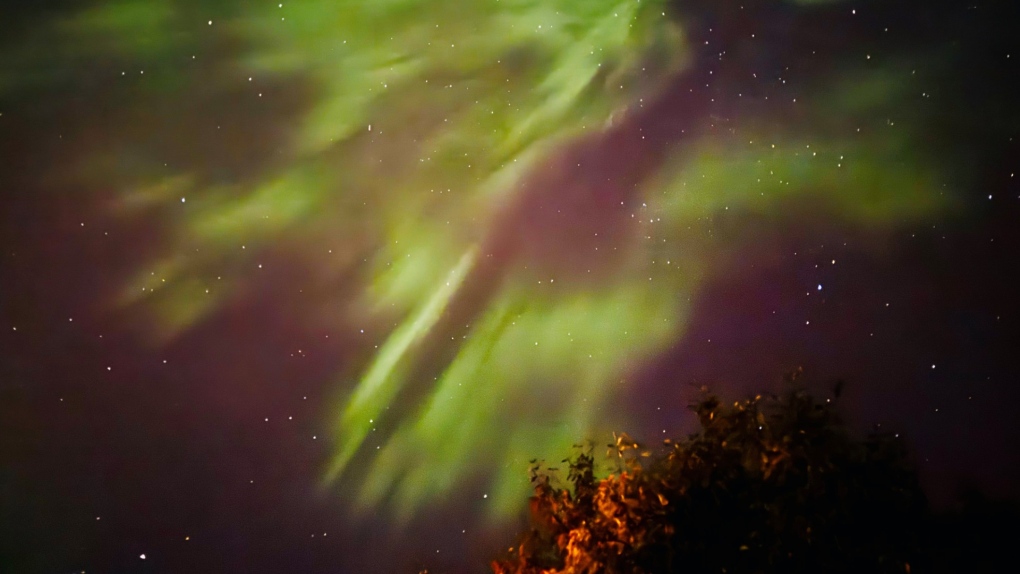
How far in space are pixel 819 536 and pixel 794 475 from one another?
1.52 ft

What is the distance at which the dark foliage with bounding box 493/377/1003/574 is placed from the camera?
Answer: 499 cm

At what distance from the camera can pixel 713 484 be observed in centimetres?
541

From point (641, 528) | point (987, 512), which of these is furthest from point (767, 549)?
point (987, 512)

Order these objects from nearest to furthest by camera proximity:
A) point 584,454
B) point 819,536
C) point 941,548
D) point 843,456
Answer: point 819,536, point 843,456, point 941,548, point 584,454

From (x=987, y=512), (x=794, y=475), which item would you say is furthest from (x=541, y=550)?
(x=987, y=512)

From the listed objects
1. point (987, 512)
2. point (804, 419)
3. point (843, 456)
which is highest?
point (804, 419)

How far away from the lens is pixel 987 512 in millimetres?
7645

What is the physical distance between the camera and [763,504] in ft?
16.8

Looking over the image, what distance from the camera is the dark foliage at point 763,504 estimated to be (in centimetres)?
499

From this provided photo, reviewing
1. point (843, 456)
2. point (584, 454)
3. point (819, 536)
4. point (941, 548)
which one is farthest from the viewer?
point (584, 454)

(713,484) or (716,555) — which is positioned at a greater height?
(713,484)

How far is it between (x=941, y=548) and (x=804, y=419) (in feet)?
8.45

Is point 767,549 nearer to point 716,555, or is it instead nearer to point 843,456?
point 716,555

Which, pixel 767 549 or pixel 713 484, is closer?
pixel 767 549
